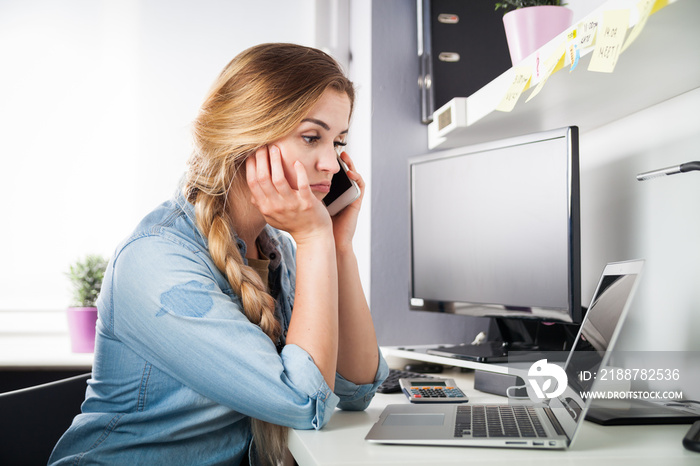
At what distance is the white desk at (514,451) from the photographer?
69 centimetres

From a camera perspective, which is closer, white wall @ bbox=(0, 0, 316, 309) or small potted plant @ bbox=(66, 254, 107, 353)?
A: small potted plant @ bbox=(66, 254, 107, 353)

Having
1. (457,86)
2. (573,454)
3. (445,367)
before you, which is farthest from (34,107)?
(573,454)

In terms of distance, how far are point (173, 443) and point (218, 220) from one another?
36 centimetres

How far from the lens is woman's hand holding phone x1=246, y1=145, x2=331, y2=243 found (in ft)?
3.26

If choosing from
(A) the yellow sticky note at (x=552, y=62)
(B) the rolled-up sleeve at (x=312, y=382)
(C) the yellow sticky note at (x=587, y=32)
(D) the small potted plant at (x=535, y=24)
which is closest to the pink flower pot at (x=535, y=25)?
(D) the small potted plant at (x=535, y=24)

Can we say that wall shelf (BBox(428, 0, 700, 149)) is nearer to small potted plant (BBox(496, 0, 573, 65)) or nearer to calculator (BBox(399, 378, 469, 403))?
small potted plant (BBox(496, 0, 573, 65))

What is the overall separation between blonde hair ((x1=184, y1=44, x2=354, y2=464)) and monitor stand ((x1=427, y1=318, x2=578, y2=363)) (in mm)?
488

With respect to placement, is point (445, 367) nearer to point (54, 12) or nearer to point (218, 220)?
point (218, 220)

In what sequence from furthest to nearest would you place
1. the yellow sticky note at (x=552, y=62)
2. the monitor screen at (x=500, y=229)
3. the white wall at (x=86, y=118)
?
the white wall at (x=86, y=118)
the monitor screen at (x=500, y=229)
the yellow sticky note at (x=552, y=62)

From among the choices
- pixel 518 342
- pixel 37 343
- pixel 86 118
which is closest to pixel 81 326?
pixel 37 343

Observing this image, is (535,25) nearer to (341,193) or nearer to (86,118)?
(341,193)

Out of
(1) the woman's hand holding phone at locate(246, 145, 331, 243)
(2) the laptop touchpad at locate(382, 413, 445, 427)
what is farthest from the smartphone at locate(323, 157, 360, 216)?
(2) the laptop touchpad at locate(382, 413, 445, 427)

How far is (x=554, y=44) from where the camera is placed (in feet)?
3.52

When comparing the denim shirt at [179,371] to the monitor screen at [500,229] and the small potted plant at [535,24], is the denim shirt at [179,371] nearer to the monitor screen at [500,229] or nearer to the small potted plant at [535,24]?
the monitor screen at [500,229]
